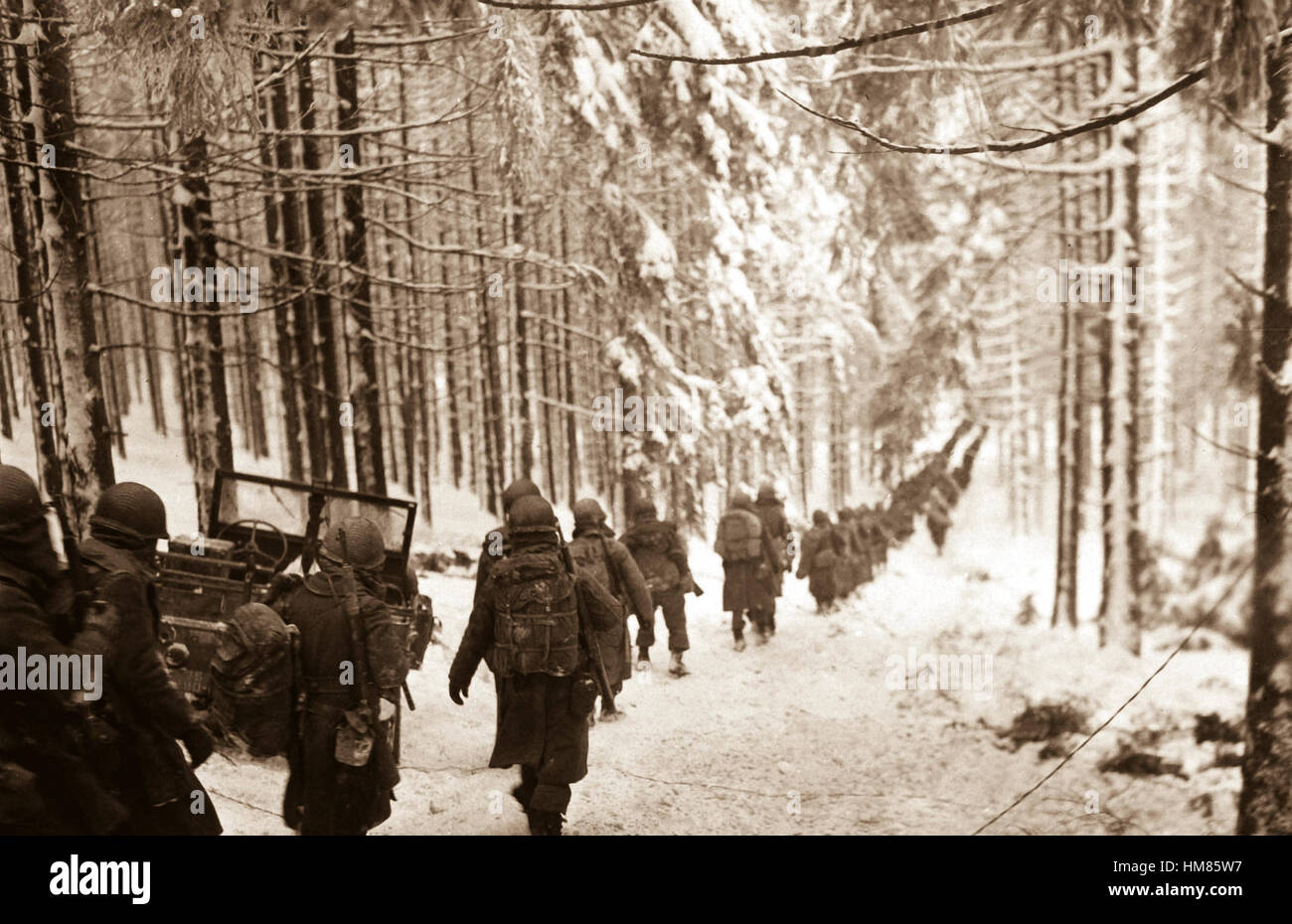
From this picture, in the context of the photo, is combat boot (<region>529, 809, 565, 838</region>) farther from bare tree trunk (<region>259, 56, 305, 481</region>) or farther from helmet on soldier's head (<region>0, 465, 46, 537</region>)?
bare tree trunk (<region>259, 56, 305, 481</region>)

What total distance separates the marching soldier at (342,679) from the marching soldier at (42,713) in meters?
0.78

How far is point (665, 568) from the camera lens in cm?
798

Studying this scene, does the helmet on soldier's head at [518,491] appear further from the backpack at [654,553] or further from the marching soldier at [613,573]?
the backpack at [654,553]

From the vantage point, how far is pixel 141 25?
16.5 feet

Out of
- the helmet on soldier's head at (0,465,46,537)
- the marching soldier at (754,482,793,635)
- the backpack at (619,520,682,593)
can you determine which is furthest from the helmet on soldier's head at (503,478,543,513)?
the marching soldier at (754,482,793,635)

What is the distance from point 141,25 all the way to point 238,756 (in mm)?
3962

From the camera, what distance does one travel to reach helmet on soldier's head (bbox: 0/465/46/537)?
133 inches

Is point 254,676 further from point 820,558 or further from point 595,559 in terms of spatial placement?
point 820,558

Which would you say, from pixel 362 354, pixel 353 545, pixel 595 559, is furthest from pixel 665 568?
pixel 353 545

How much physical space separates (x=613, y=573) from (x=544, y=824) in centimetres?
180

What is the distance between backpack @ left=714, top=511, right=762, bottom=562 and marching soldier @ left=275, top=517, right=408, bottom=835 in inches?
205

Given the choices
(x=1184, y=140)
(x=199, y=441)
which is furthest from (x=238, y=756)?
(x=1184, y=140)

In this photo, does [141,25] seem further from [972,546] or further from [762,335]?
[972,546]

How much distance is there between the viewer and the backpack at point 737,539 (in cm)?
927
